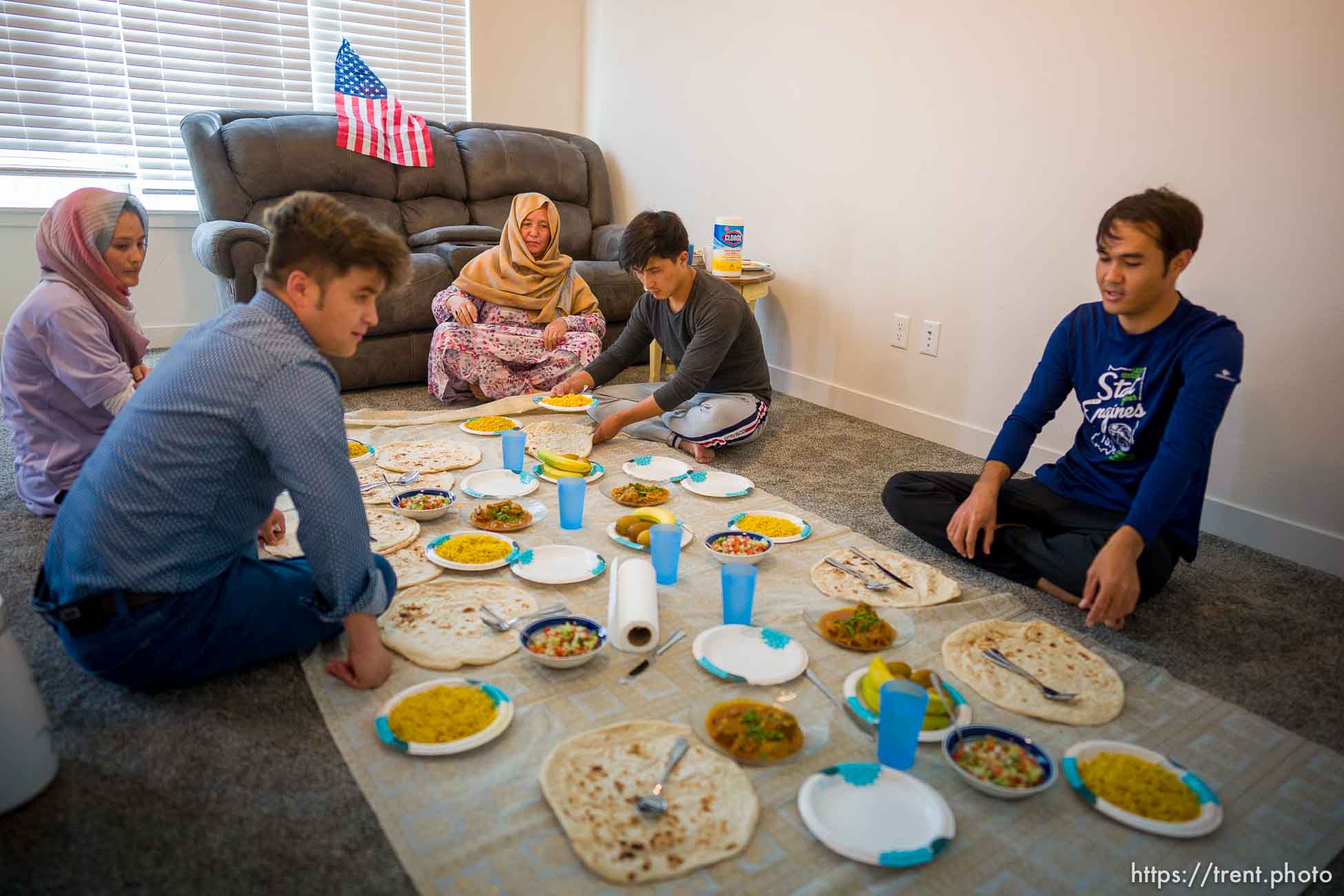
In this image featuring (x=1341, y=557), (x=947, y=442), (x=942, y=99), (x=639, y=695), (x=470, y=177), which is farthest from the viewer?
(x=470, y=177)

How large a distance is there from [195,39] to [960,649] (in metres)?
4.44

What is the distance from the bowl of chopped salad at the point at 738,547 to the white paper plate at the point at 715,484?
0.37 m

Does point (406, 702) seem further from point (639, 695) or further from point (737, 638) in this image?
point (737, 638)

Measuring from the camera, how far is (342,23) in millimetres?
4426

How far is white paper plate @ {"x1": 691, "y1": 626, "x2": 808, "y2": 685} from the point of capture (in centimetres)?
160

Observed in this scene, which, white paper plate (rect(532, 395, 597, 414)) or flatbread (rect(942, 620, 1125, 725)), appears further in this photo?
white paper plate (rect(532, 395, 597, 414))

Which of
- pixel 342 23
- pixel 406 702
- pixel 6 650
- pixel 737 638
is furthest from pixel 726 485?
pixel 342 23

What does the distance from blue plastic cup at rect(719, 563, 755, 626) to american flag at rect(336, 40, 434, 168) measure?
10.7 ft

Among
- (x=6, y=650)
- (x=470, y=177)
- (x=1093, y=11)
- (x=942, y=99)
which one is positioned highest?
(x=1093, y=11)

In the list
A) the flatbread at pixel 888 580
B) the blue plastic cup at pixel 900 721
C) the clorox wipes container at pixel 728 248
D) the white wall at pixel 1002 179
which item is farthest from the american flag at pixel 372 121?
the blue plastic cup at pixel 900 721

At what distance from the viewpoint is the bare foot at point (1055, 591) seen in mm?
2020

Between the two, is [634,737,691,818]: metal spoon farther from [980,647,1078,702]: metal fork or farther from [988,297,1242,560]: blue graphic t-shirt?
[988,297,1242,560]: blue graphic t-shirt

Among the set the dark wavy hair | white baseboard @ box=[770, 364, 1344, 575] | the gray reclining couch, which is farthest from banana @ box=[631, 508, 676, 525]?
the gray reclining couch

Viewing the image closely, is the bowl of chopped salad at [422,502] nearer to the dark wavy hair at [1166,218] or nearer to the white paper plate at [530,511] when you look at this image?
the white paper plate at [530,511]
